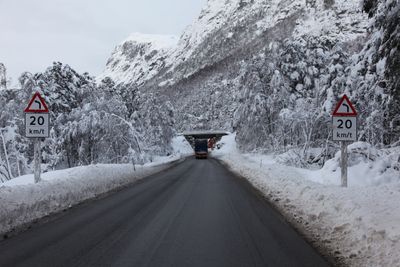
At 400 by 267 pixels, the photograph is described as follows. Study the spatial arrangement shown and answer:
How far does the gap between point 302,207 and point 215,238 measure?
331cm

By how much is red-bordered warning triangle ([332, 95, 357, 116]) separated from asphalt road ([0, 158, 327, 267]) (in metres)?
3.04

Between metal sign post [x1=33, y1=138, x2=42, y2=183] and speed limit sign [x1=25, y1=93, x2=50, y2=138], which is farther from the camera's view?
metal sign post [x1=33, y1=138, x2=42, y2=183]

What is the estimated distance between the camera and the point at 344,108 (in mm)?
10938

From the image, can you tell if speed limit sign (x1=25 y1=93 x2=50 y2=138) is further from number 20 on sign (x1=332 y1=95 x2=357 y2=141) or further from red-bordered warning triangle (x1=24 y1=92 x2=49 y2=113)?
number 20 on sign (x1=332 y1=95 x2=357 y2=141)

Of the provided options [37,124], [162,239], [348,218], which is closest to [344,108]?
[348,218]

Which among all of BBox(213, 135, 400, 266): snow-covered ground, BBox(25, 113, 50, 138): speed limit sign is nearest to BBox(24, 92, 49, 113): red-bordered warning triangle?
BBox(25, 113, 50, 138): speed limit sign

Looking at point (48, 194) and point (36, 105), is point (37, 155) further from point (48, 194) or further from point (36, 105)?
point (36, 105)

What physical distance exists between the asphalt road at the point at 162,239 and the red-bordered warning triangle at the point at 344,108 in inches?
120

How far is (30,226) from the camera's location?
9.48 meters

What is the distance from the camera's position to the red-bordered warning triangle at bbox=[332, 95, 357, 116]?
35.7 ft

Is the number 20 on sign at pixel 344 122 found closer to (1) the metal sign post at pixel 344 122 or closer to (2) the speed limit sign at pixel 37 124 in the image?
(1) the metal sign post at pixel 344 122

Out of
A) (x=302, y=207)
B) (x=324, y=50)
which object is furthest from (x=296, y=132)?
(x=302, y=207)

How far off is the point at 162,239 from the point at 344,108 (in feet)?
19.3

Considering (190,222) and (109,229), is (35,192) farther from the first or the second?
(190,222)
